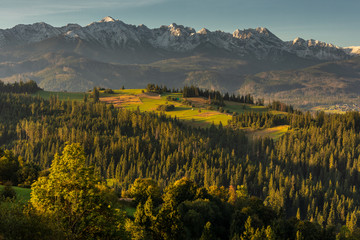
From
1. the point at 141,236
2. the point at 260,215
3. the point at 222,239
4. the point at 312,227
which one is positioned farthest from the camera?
the point at 260,215

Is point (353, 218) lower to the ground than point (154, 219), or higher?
lower

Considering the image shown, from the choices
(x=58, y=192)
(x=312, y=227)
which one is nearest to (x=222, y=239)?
(x=312, y=227)

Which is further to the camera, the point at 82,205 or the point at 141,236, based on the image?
the point at 141,236

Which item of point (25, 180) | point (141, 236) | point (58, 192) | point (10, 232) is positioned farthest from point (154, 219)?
point (25, 180)

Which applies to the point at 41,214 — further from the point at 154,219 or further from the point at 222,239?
the point at 222,239

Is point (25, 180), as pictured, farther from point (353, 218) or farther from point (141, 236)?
point (353, 218)

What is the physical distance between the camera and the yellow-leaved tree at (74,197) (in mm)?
37250

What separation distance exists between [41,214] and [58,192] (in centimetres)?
307

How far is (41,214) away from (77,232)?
204 inches

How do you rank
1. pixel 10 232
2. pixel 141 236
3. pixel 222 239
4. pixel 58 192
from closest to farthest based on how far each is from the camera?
pixel 10 232 → pixel 58 192 → pixel 141 236 → pixel 222 239

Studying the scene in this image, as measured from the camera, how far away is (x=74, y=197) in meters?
37.2

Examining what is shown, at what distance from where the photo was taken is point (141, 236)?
6031 centimetres

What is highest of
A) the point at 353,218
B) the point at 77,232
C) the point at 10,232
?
the point at 10,232

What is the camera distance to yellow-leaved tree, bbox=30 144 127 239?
37.2 metres
